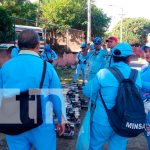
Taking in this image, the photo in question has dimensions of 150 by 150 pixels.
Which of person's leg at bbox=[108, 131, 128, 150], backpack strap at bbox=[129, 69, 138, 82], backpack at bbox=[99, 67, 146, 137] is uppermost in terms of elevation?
backpack strap at bbox=[129, 69, 138, 82]

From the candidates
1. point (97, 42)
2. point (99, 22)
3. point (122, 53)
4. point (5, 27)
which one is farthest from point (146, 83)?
point (99, 22)

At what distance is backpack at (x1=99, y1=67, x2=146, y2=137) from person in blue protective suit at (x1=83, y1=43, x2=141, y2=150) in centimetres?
6

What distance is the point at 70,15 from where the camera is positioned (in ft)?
136

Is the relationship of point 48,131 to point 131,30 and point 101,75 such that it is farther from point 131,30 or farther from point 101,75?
point 131,30

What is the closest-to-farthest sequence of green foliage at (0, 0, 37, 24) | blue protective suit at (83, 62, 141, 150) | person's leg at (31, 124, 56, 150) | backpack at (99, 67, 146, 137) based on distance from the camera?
1. person's leg at (31, 124, 56, 150)
2. backpack at (99, 67, 146, 137)
3. blue protective suit at (83, 62, 141, 150)
4. green foliage at (0, 0, 37, 24)

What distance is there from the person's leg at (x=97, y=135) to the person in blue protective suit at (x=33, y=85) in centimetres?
60

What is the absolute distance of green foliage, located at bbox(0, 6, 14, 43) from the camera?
2191 centimetres

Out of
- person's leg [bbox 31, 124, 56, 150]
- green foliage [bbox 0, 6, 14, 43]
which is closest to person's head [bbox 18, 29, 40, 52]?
person's leg [bbox 31, 124, 56, 150]

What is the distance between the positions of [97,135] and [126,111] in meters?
0.50

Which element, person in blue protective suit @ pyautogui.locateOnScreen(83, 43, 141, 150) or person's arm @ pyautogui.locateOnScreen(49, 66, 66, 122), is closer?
Answer: person's arm @ pyautogui.locateOnScreen(49, 66, 66, 122)

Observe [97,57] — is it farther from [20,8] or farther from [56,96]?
[20,8]

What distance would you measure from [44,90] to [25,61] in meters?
0.35

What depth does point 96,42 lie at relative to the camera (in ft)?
35.0

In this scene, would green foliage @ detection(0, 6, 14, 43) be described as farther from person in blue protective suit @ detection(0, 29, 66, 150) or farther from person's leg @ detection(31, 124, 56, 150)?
person's leg @ detection(31, 124, 56, 150)
